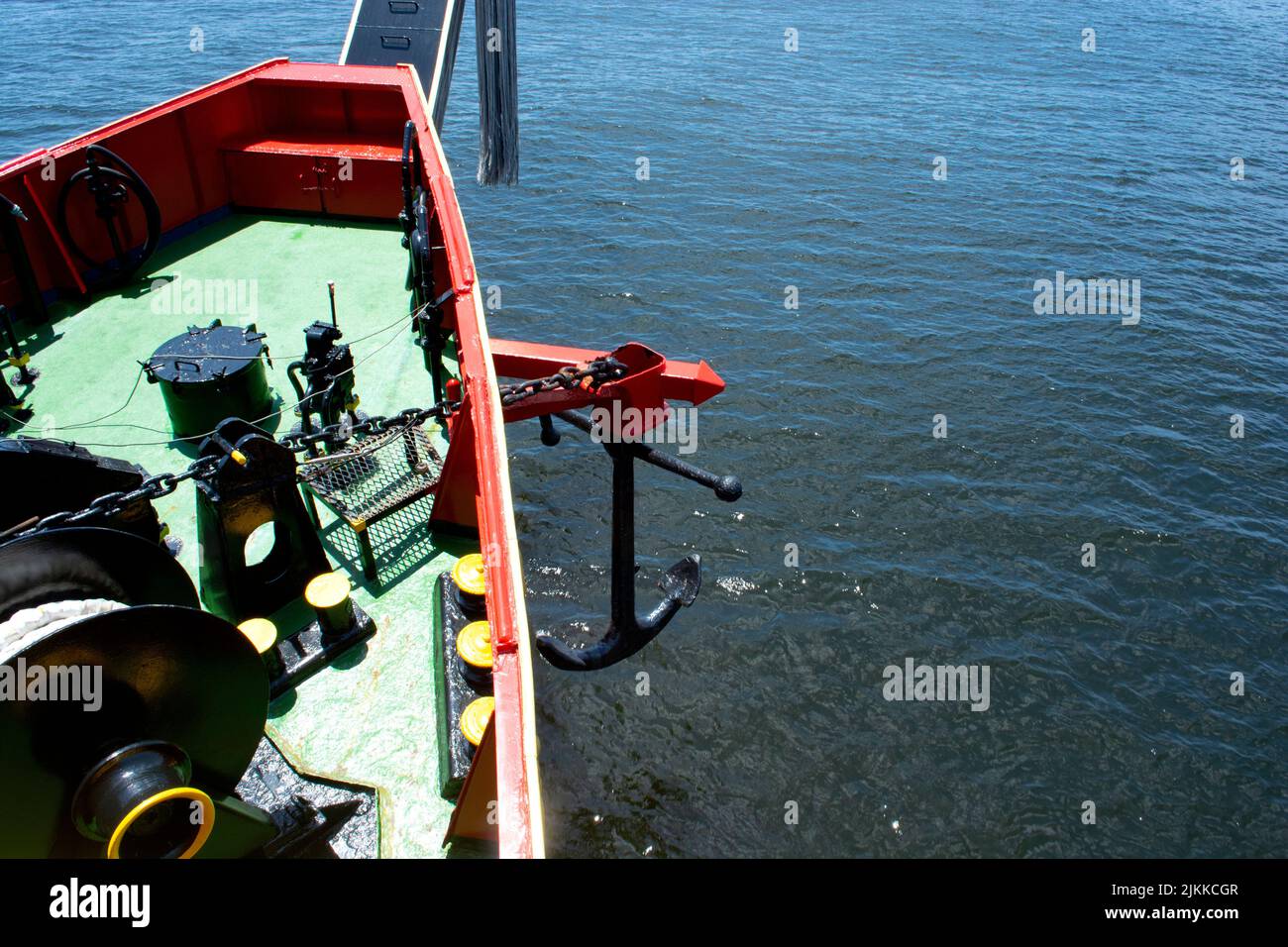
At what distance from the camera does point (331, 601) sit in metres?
6.27

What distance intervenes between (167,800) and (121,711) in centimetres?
56

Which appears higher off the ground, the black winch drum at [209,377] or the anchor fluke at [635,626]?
the black winch drum at [209,377]

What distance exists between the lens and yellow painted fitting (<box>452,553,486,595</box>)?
6.36 m

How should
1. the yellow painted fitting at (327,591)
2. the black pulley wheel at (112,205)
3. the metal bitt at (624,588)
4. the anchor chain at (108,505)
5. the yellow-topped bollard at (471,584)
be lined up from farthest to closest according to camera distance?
the black pulley wheel at (112,205)
the yellow-topped bollard at (471,584)
the yellow painted fitting at (327,591)
the metal bitt at (624,588)
the anchor chain at (108,505)

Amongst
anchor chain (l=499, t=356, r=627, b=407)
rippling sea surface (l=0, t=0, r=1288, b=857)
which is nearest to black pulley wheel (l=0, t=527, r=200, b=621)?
anchor chain (l=499, t=356, r=627, b=407)

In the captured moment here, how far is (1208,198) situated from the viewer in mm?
23312

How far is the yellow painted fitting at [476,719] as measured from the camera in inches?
207

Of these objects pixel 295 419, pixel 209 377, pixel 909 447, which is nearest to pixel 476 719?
pixel 209 377

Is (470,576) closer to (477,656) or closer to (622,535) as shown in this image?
(477,656)

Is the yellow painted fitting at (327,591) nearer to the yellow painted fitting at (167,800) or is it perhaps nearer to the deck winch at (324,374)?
the deck winch at (324,374)

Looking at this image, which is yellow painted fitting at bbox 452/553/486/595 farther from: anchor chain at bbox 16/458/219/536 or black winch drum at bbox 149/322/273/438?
black winch drum at bbox 149/322/273/438

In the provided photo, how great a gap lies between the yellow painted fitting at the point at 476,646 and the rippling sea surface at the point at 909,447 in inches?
156

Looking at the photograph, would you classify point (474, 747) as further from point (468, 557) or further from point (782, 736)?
point (782, 736)

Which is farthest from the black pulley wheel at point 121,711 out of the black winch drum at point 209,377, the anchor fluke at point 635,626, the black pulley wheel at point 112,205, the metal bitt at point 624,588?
the black pulley wheel at point 112,205
